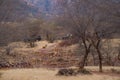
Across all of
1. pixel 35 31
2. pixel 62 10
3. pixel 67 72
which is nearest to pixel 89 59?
pixel 62 10

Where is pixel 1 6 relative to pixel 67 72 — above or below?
above

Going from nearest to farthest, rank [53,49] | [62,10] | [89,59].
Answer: [62,10], [89,59], [53,49]

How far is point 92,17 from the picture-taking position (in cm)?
2914

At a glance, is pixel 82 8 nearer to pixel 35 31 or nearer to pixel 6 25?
pixel 6 25

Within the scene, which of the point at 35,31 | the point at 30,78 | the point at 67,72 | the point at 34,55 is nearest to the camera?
the point at 30,78

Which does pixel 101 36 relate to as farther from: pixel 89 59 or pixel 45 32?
pixel 45 32

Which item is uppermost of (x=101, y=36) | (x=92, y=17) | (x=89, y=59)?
(x=92, y=17)

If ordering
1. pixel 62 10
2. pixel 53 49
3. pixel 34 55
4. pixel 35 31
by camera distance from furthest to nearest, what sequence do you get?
pixel 35 31 < pixel 53 49 < pixel 34 55 < pixel 62 10

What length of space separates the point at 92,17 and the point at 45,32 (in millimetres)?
46319

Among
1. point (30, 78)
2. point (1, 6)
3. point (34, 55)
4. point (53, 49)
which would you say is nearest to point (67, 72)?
point (30, 78)

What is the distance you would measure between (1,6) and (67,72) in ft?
25.7

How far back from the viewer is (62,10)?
31.4m

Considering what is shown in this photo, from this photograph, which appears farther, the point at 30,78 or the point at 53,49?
the point at 53,49

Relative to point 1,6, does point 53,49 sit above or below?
below
